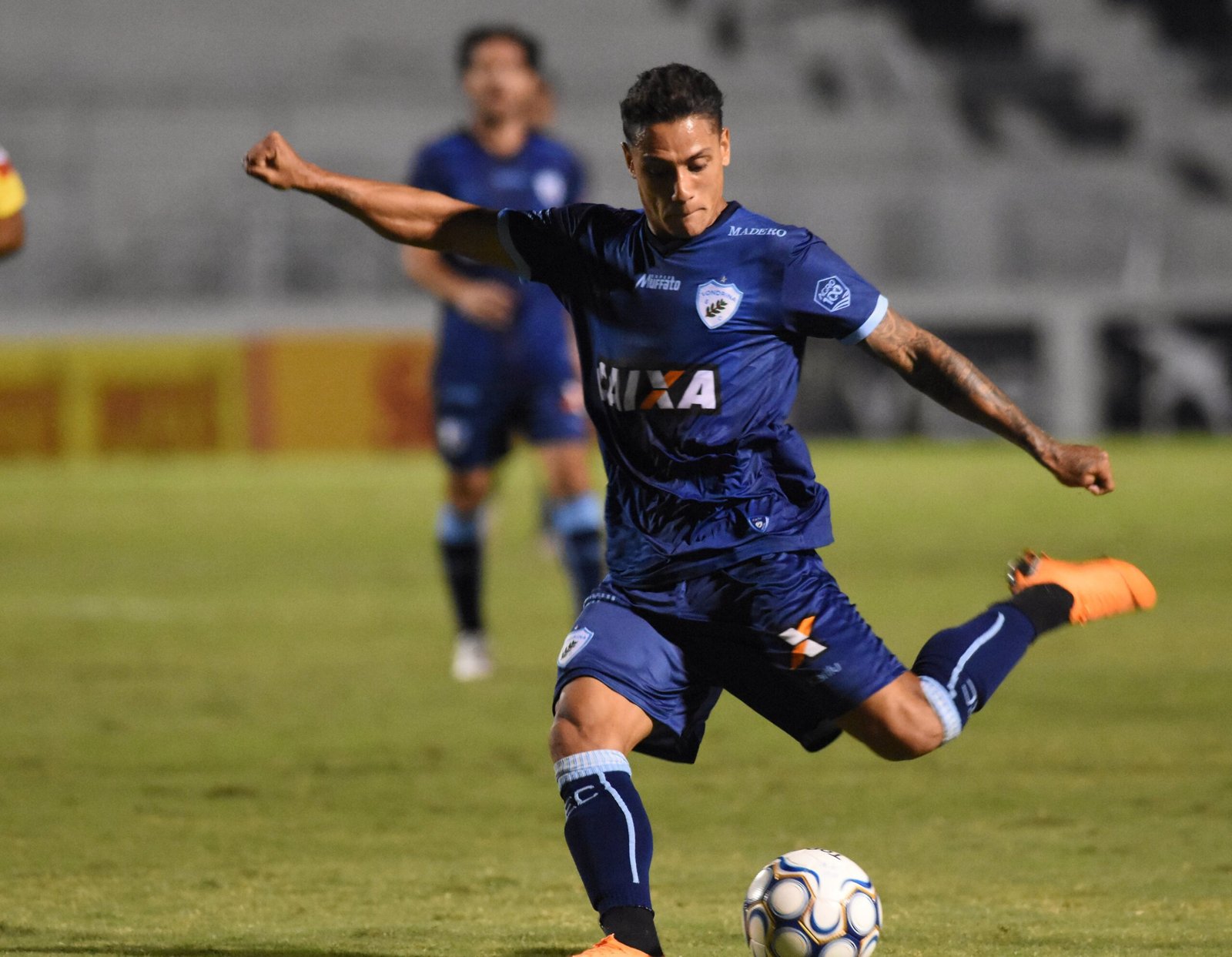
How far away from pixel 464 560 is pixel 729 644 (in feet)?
13.8

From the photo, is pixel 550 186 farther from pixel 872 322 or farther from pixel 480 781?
pixel 872 322

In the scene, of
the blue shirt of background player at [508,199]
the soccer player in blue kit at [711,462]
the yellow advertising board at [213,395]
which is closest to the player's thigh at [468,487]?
the blue shirt of background player at [508,199]

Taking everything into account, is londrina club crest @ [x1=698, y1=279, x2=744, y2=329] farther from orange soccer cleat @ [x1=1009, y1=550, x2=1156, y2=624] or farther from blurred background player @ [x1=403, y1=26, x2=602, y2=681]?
blurred background player @ [x1=403, y1=26, x2=602, y2=681]

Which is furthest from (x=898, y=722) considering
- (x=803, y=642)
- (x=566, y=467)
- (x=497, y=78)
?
(x=497, y=78)

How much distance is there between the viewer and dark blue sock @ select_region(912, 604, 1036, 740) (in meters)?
4.02

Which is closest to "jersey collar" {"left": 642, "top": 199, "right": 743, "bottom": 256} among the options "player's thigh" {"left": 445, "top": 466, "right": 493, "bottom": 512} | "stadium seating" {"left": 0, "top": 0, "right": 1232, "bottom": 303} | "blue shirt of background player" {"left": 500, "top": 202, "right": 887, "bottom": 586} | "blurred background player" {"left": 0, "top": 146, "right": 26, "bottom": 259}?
"blue shirt of background player" {"left": 500, "top": 202, "right": 887, "bottom": 586}

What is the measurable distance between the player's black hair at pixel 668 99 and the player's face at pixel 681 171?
0.05ft

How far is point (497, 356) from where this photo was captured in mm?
7969

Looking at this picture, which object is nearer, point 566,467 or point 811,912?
point 811,912

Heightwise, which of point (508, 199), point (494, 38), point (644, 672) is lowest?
point (644, 672)

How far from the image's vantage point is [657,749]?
12.9 ft

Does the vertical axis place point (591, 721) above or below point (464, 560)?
above

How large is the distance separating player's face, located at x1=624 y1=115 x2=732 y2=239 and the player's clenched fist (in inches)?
28.4

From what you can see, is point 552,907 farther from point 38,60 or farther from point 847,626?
point 38,60
